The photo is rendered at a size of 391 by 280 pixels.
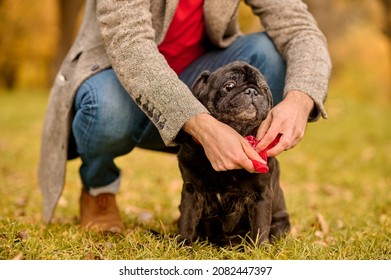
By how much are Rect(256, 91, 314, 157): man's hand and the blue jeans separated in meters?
0.59

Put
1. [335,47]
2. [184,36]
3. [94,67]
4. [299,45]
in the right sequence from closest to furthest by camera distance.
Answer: [299,45], [94,67], [184,36], [335,47]

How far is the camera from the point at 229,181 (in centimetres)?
235

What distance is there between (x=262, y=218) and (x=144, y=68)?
834 mm

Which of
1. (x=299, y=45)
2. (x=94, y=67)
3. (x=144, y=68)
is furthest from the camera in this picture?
(x=94, y=67)

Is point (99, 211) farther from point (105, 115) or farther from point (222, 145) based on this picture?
point (222, 145)

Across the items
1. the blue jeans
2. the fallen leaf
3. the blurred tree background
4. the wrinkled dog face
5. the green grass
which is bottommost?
the blurred tree background

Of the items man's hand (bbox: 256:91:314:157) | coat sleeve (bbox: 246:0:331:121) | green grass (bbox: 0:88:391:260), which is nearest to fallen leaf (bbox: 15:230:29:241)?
green grass (bbox: 0:88:391:260)

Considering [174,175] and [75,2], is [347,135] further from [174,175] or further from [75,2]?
[75,2]

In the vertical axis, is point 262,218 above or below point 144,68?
below

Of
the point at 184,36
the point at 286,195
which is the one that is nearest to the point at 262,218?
the point at 184,36

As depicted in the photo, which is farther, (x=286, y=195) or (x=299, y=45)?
(x=286, y=195)

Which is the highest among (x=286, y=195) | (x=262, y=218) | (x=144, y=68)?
(x=144, y=68)

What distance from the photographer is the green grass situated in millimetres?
2312

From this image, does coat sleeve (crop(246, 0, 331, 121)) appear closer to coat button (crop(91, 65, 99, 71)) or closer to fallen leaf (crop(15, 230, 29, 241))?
coat button (crop(91, 65, 99, 71))
